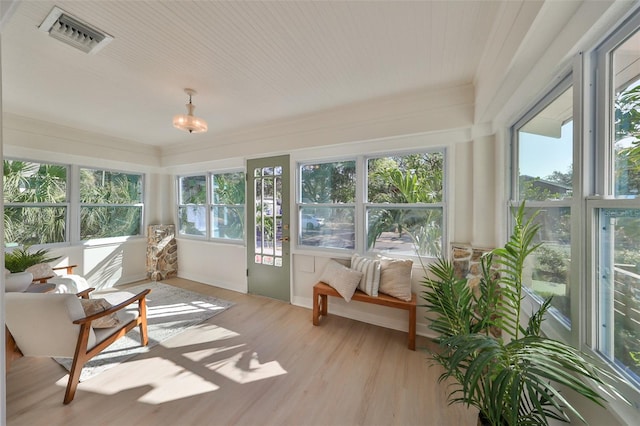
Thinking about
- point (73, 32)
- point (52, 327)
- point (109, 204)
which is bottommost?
point (52, 327)

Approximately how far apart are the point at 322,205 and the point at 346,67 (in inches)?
66.1

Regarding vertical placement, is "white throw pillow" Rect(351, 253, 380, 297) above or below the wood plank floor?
above

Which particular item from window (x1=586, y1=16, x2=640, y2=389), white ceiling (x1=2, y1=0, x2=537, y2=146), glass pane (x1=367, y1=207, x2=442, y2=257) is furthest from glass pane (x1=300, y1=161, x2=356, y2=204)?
window (x1=586, y1=16, x2=640, y2=389)

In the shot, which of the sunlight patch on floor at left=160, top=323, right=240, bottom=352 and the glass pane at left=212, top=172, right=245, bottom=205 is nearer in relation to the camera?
the sunlight patch on floor at left=160, top=323, right=240, bottom=352

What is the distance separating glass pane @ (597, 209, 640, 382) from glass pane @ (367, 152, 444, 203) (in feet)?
5.28

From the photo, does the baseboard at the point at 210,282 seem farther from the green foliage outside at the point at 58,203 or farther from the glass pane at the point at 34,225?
the glass pane at the point at 34,225

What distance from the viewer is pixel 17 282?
80.1 inches

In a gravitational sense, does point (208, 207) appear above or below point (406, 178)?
below

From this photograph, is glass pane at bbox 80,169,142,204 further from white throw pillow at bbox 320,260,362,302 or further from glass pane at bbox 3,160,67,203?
white throw pillow at bbox 320,260,362,302

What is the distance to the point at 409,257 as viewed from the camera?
2.69 m

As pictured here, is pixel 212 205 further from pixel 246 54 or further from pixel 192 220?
pixel 246 54

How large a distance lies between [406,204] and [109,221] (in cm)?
500

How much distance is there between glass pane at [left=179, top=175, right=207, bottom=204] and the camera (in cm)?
438

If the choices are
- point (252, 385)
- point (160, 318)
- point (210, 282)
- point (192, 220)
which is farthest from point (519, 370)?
point (192, 220)
